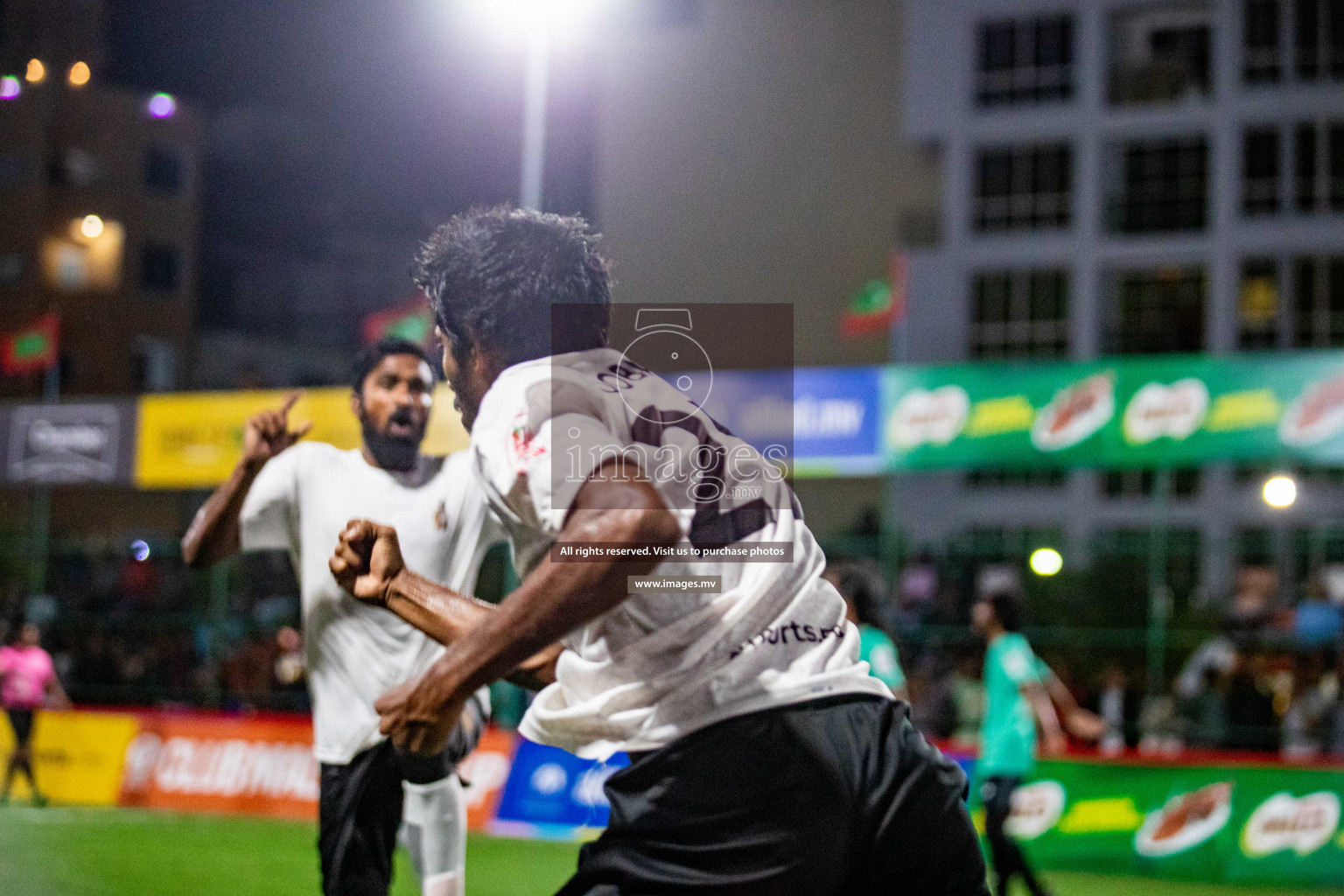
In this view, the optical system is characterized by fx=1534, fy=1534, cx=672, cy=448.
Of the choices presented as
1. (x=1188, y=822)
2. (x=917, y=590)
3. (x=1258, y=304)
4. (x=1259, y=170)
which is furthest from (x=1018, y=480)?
(x=1188, y=822)

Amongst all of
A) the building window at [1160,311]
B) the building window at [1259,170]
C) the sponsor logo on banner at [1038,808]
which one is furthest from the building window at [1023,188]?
the sponsor logo on banner at [1038,808]

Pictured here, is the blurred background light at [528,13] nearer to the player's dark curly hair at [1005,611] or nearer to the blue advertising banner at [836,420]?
the blue advertising banner at [836,420]

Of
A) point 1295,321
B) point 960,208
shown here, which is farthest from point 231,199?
point 1295,321

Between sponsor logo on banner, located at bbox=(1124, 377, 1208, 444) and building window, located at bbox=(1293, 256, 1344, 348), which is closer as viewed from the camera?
sponsor logo on banner, located at bbox=(1124, 377, 1208, 444)

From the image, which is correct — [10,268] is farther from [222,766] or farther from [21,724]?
[222,766]

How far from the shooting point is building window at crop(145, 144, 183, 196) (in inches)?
1336

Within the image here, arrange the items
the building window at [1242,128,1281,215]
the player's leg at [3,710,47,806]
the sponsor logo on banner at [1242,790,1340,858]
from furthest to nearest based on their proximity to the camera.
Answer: the building window at [1242,128,1281,215], the player's leg at [3,710,47,806], the sponsor logo on banner at [1242,790,1340,858]

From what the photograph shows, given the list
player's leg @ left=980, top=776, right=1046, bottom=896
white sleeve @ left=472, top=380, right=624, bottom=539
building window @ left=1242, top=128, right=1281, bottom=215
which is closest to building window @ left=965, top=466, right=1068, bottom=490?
building window @ left=1242, top=128, right=1281, bottom=215

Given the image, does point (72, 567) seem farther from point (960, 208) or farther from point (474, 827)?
point (960, 208)

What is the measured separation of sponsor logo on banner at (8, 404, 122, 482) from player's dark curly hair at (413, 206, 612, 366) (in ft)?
48.1

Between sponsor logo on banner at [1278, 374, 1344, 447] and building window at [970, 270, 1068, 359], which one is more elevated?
building window at [970, 270, 1068, 359]

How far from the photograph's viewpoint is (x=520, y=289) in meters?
2.51

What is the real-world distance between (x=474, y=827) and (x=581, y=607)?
10.9m

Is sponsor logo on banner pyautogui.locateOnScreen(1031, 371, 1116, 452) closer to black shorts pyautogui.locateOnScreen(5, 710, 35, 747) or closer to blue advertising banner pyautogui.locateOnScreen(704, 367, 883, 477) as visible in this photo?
blue advertising banner pyautogui.locateOnScreen(704, 367, 883, 477)
